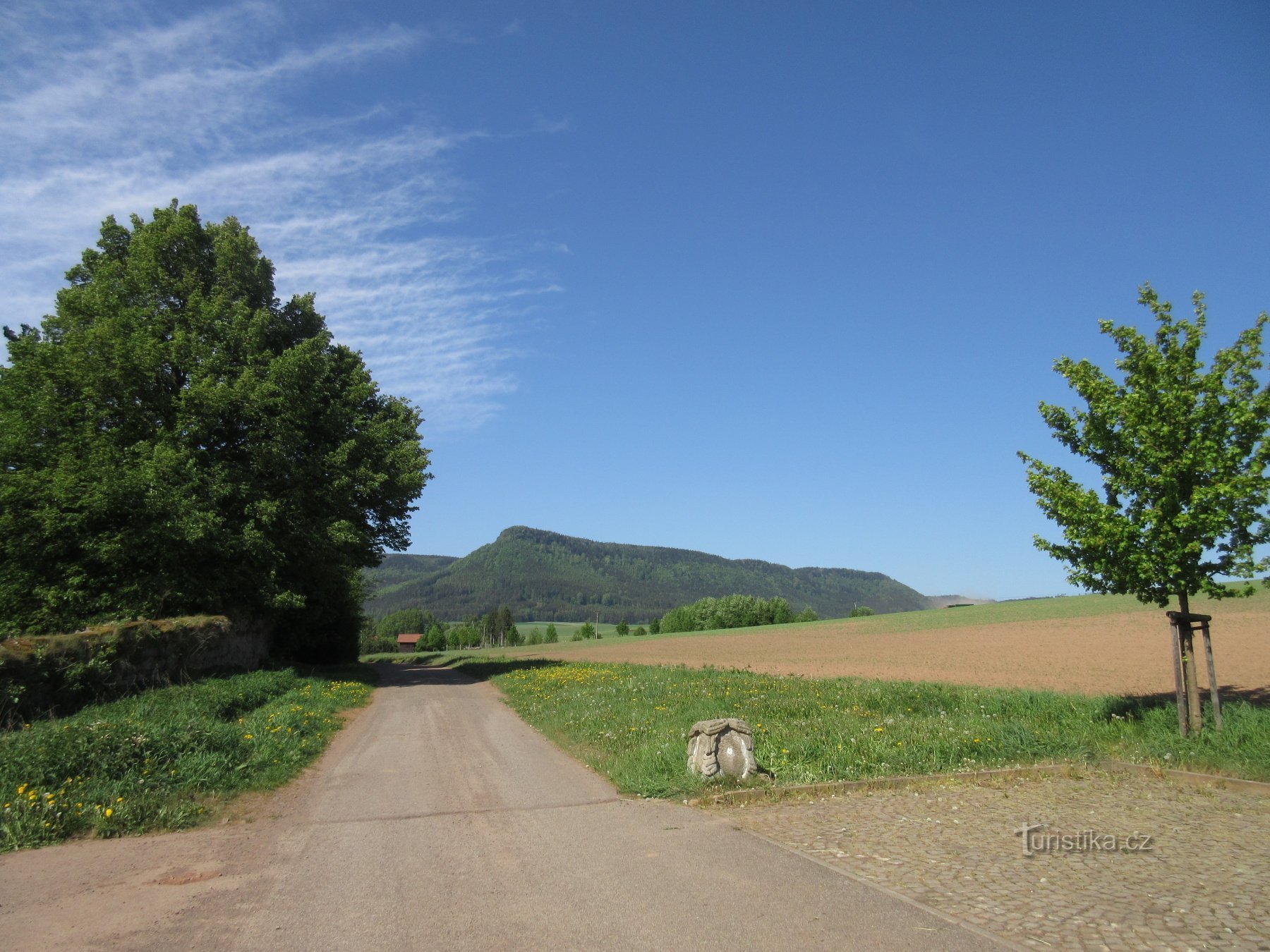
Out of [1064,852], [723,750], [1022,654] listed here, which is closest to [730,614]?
[1022,654]

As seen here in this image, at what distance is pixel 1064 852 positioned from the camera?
6.60 m

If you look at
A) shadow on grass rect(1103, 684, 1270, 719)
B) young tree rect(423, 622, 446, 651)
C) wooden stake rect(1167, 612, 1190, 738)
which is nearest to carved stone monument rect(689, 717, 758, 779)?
wooden stake rect(1167, 612, 1190, 738)

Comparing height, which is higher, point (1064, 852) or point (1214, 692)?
point (1214, 692)

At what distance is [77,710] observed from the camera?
42.5ft

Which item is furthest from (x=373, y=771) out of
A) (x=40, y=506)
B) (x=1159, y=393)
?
(x=40, y=506)

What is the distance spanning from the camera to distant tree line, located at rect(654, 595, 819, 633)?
129625 mm

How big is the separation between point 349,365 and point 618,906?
96.3 ft

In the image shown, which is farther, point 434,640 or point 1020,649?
point 434,640

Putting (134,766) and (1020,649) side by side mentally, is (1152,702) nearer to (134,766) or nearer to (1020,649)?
(134,766)

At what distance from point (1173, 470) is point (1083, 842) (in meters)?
6.87

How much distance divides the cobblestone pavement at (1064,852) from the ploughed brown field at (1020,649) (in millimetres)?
13200

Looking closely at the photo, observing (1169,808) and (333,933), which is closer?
(333,933)

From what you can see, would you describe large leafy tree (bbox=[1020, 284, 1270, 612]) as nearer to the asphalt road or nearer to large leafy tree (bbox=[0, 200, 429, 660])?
the asphalt road

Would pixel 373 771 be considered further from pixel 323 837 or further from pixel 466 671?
pixel 466 671
